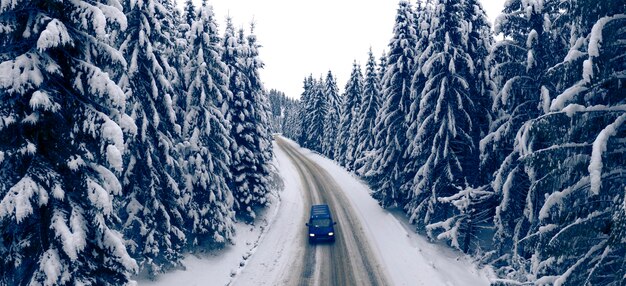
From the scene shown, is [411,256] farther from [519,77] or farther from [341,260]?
[519,77]

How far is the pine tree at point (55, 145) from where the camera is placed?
6.90 meters

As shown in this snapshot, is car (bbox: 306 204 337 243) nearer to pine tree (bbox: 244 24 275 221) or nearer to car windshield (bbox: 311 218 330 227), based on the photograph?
car windshield (bbox: 311 218 330 227)

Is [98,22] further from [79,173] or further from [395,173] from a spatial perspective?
[395,173]

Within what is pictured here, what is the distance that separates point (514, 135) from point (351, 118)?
118ft

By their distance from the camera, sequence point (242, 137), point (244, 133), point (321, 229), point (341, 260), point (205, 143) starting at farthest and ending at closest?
1. point (244, 133)
2. point (242, 137)
3. point (321, 229)
4. point (205, 143)
5. point (341, 260)

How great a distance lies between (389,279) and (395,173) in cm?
1062

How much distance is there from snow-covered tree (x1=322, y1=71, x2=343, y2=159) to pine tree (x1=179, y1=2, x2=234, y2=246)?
4088cm

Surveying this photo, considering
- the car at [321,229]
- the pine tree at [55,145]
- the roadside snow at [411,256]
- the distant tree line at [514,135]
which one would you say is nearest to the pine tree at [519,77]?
the distant tree line at [514,135]

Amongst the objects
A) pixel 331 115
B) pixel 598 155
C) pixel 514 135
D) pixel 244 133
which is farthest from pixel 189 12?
pixel 331 115

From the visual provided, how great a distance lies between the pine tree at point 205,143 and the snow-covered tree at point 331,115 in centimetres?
4088

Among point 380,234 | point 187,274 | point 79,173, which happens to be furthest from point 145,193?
point 380,234

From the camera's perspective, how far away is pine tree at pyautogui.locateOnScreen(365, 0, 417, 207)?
87.1ft

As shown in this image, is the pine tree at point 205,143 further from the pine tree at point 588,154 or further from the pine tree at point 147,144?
the pine tree at point 588,154

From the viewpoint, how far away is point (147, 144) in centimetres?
1447
